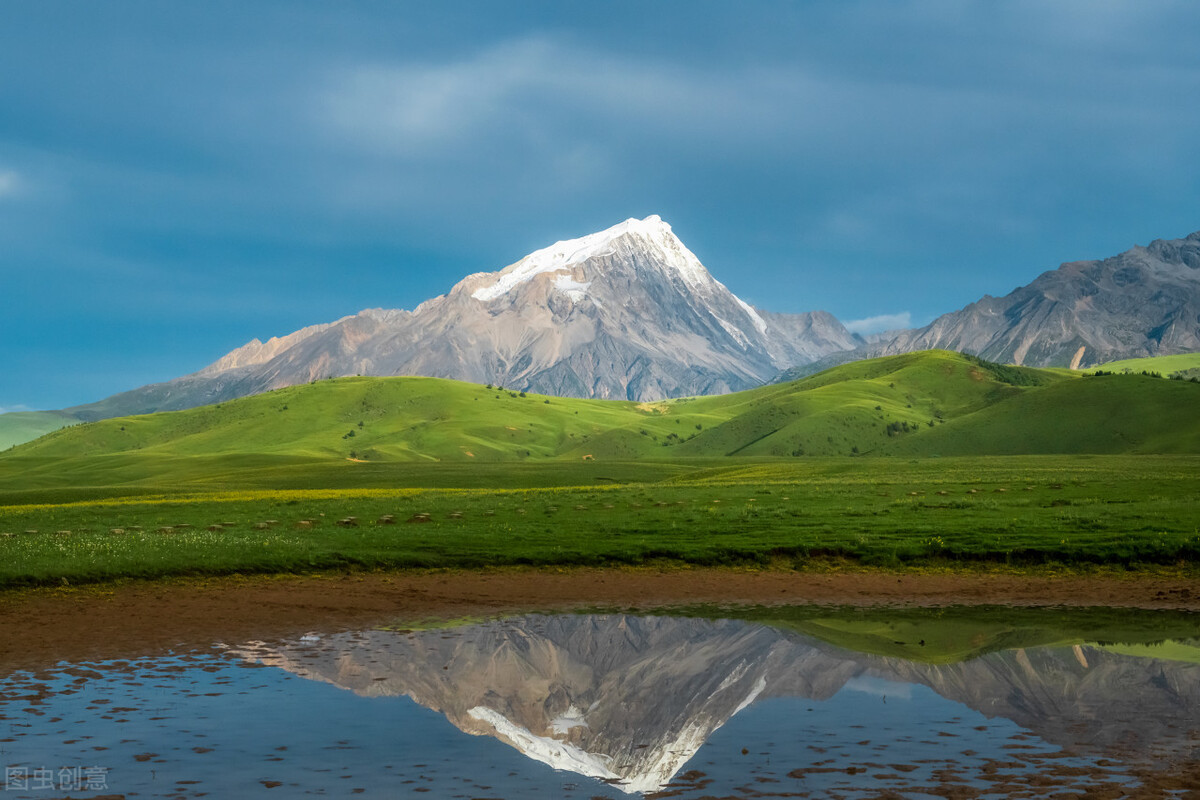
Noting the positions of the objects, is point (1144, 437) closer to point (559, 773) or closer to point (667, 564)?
point (667, 564)

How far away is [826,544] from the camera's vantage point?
41156 mm

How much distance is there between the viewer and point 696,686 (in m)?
21.2

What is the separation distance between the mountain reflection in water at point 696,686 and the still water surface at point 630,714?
8 centimetres

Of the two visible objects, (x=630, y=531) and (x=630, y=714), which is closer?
(x=630, y=714)

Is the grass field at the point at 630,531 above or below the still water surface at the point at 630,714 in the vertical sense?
above

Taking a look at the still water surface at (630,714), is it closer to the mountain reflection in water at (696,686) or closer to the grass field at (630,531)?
the mountain reflection in water at (696,686)

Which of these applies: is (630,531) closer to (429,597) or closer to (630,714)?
(429,597)

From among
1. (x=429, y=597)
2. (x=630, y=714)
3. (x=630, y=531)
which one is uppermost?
(x=630, y=531)

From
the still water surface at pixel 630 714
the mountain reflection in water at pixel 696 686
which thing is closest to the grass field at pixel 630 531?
the still water surface at pixel 630 714

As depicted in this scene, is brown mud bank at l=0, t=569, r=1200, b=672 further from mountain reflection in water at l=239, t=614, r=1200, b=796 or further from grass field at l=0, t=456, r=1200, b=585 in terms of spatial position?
mountain reflection in water at l=239, t=614, r=1200, b=796

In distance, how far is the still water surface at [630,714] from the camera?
48.4ft

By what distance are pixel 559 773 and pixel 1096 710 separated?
35.2ft

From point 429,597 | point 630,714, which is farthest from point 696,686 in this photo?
point 429,597

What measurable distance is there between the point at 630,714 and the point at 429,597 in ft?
51.8
